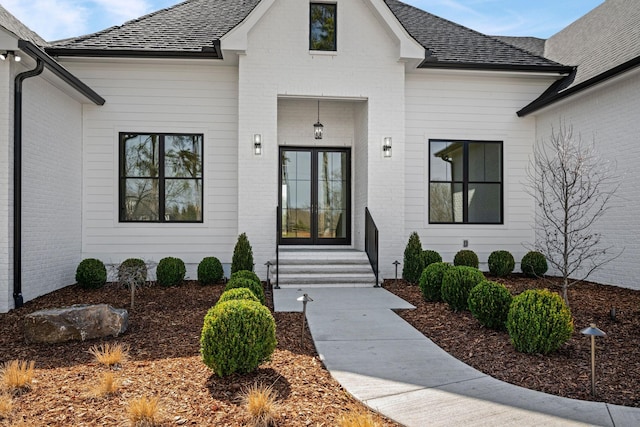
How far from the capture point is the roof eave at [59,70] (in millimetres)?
6527

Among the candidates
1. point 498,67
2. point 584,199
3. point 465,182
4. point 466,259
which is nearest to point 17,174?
point 466,259

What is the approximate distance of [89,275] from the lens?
8.60 metres

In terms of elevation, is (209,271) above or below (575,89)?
below

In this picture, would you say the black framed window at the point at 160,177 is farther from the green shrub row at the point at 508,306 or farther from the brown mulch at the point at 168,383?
the green shrub row at the point at 508,306

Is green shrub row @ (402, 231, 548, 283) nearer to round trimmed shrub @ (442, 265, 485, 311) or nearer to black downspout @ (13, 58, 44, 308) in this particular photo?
round trimmed shrub @ (442, 265, 485, 311)

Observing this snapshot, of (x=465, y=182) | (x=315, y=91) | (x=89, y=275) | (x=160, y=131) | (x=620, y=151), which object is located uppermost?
(x=315, y=91)

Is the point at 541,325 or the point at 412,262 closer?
the point at 541,325

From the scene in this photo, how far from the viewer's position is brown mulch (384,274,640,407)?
3.90 metres

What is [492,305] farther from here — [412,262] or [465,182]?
[465,182]

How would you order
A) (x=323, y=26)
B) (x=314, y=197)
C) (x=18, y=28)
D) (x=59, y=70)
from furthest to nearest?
(x=314, y=197), (x=323, y=26), (x=18, y=28), (x=59, y=70)

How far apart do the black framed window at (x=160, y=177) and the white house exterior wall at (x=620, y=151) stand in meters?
7.73

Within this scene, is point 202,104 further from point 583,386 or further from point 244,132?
point 583,386

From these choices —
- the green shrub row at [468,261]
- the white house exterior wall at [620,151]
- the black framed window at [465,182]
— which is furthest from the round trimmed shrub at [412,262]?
the white house exterior wall at [620,151]

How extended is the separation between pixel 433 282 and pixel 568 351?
103 inches
